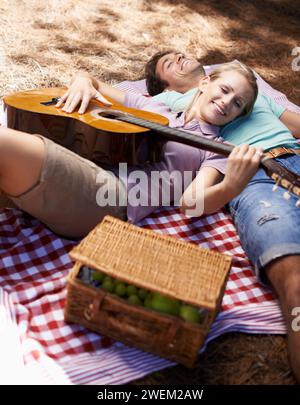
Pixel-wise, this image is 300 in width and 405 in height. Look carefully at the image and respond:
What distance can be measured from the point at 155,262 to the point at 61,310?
19.3 inches

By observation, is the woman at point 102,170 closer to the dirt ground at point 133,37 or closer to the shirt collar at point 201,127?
the shirt collar at point 201,127

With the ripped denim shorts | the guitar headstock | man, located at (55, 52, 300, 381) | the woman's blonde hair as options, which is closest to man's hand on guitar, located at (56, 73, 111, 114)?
man, located at (55, 52, 300, 381)

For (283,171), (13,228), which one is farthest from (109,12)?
(283,171)

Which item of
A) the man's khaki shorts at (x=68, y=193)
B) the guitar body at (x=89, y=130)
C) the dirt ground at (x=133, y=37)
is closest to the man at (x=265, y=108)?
the guitar body at (x=89, y=130)

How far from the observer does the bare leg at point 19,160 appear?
195cm

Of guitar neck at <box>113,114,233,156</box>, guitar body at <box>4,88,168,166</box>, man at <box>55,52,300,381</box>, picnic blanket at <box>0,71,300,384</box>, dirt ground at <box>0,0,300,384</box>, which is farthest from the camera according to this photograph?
dirt ground at <box>0,0,300,384</box>

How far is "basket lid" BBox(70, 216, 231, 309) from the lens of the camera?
1.74m

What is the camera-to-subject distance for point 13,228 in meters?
2.42

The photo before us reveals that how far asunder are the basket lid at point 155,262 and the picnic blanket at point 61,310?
1.13 feet

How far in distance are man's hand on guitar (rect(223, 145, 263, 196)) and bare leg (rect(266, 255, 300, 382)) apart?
379mm

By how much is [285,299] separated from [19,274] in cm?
113

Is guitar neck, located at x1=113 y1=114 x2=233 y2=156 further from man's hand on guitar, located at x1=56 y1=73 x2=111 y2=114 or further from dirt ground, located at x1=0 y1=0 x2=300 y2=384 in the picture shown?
dirt ground, located at x1=0 y1=0 x2=300 y2=384
